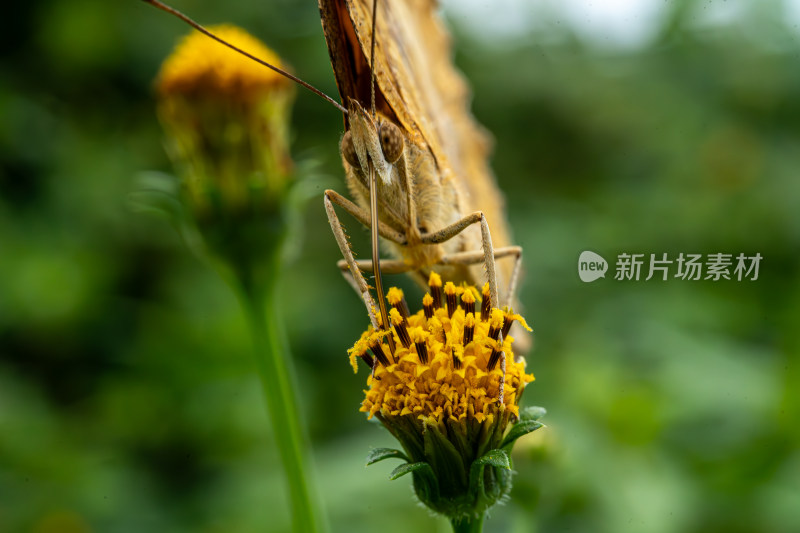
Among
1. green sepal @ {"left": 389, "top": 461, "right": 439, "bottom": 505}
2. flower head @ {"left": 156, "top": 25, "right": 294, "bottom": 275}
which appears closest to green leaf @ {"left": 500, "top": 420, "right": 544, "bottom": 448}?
green sepal @ {"left": 389, "top": 461, "right": 439, "bottom": 505}

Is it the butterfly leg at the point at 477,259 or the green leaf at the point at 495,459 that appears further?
the butterfly leg at the point at 477,259

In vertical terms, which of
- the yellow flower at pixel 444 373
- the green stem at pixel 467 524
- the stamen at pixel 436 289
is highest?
the stamen at pixel 436 289

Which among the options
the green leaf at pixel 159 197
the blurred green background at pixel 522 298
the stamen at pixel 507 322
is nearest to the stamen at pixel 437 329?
the stamen at pixel 507 322

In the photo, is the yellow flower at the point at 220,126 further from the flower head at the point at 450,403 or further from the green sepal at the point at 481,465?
the green sepal at the point at 481,465

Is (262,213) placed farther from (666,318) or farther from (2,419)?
(666,318)

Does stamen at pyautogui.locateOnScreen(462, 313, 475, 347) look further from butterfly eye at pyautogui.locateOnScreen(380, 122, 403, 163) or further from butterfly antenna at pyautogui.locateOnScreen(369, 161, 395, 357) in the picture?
butterfly eye at pyautogui.locateOnScreen(380, 122, 403, 163)

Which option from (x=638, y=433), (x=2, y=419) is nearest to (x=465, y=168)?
(x=638, y=433)
